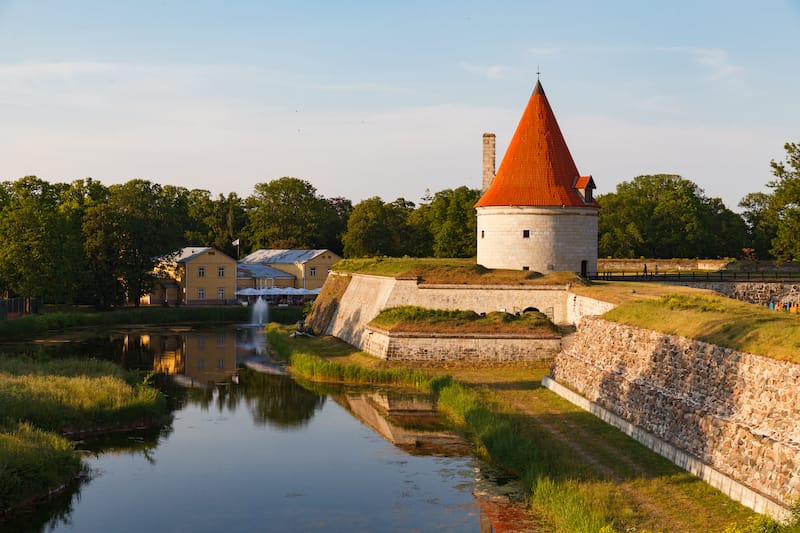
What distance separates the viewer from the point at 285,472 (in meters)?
22.3

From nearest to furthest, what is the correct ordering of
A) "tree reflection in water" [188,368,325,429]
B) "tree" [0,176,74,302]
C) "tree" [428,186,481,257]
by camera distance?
"tree reflection in water" [188,368,325,429] < "tree" [0,176,74,302] < "tree" [428,186,481,257]

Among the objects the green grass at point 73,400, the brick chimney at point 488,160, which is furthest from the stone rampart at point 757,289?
the green grass at point 73,400

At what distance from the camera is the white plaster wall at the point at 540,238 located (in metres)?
42.4

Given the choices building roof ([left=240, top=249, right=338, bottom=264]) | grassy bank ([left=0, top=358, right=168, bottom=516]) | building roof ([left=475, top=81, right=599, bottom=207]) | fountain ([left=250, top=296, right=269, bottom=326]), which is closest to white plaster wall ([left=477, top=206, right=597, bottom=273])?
building roof ([left=475, top=81, right=599, bottom=207])

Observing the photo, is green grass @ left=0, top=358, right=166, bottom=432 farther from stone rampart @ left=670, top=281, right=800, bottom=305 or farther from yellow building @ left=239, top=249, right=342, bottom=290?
yellow building @ left=239, top=249, right=342, bottom=290

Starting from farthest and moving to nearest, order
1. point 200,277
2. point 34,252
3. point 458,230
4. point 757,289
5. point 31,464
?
point 458,230 → point 200,277 → point 34,252 → point 757,289 → point 31,464

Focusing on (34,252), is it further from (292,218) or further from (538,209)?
(292,218)

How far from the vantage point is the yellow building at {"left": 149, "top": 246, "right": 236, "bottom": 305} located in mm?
74250

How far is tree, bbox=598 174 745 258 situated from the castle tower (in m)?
33.1

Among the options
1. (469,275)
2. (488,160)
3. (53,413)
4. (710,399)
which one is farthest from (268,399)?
(488,160)

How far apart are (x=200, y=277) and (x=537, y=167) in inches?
1543

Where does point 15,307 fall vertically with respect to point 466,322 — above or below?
below

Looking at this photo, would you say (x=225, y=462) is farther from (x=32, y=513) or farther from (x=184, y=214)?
(x=184, y=214)

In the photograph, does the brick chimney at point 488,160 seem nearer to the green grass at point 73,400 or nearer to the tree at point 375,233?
the green grass at point 73,400
